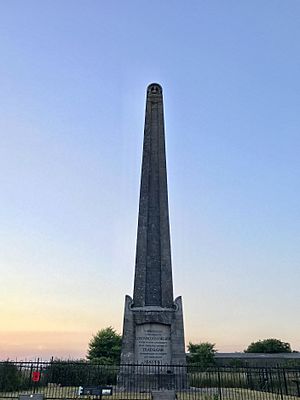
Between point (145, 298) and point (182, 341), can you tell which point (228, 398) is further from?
point (145, 298)

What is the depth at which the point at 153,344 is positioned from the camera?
65.0ft

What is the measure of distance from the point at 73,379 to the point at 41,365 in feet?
24.4

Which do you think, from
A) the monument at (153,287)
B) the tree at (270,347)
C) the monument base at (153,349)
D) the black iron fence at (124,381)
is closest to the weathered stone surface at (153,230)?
the monument at (153,287)

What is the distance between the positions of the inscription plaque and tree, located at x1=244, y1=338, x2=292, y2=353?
71269 millimetres

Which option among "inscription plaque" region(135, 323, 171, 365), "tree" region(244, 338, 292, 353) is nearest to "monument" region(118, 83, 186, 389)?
"inscription plaque" region(135, 323, 171, 365)

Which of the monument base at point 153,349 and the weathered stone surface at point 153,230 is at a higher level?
the weathered stone surface at point 153,230

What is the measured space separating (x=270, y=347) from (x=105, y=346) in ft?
169

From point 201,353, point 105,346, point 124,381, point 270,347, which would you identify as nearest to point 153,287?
point 124,381

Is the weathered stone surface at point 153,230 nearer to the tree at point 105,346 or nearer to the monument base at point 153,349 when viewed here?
the monument base at point 153,349

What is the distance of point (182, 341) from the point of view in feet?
65.3

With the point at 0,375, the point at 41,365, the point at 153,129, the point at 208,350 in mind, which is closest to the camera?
the point at 41,365

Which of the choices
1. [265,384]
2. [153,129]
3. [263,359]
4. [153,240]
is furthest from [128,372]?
[263,359]

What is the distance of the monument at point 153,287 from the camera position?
63.7ft

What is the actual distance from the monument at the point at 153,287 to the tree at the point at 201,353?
117 feet
